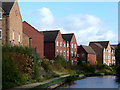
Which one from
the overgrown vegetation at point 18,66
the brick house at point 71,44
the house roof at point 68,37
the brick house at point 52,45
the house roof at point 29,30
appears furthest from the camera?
the house roof at point 68,37

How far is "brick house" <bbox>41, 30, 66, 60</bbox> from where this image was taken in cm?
5125

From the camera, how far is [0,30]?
30203 millimetres

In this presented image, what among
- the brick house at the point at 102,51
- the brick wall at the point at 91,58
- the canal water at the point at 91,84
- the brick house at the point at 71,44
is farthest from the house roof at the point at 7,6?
the brick house at the point at 102,51

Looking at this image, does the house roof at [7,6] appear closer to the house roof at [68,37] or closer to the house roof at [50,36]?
A: the house roof at [50,36]

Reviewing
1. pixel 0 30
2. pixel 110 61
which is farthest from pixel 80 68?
pixel 110 61

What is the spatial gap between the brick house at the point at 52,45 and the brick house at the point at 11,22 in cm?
1674

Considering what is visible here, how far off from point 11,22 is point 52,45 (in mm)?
21072

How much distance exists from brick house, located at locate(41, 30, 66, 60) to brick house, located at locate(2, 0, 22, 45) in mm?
16739

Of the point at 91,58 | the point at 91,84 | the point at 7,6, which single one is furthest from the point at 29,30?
the point at 91,58

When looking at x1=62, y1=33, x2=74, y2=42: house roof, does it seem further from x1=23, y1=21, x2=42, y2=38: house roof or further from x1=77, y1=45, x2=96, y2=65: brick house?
x1=23, y1=21, x2=42, y2=38: house roof

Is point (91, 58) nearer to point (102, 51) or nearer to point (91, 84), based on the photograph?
point (102, 51)

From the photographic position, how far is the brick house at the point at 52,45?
51250 mm

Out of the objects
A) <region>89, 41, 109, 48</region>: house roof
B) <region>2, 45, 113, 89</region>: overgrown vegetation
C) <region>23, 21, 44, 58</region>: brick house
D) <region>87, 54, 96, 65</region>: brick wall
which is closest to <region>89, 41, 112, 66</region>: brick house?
<region>89, 41, 109, 48</region>: house roof

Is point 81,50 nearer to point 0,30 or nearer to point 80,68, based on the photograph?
point 80,68
